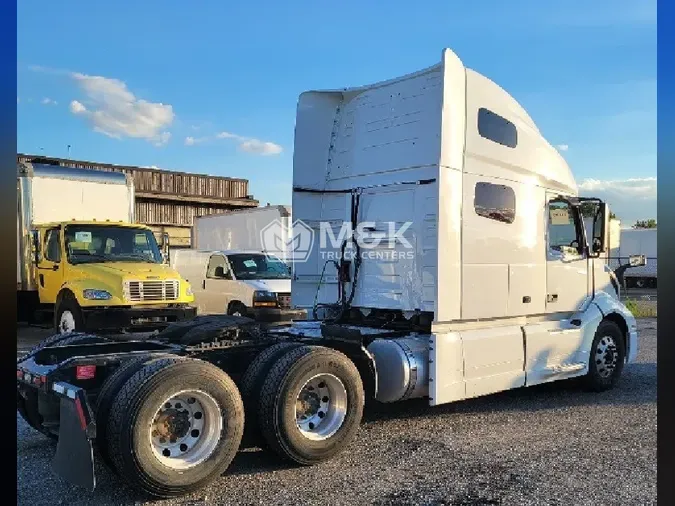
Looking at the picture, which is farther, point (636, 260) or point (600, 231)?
point (636, 260)

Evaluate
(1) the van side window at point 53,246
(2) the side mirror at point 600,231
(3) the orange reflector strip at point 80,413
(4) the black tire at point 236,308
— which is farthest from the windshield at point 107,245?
(2) the side mirror at point 600,231

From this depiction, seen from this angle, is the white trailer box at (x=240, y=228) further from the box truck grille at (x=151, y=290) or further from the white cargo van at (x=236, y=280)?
the box truck grille at (x=151, y=290)

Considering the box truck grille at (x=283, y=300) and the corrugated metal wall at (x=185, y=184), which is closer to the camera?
the box truck grille at (x=283, y=300)

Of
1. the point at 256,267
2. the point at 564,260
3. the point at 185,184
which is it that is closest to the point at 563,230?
the point at 564,260

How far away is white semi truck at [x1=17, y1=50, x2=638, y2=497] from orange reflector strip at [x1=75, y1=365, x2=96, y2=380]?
1 cm

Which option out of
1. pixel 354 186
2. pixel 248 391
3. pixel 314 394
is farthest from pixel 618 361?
pixel 248 391

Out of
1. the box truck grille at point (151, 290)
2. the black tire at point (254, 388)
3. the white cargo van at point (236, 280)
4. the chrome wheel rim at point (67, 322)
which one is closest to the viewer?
the black tire at point (254, 388)

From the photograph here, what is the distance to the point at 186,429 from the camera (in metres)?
4.83

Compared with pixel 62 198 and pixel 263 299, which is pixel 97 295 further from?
pixel 62 198

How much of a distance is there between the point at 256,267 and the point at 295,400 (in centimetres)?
893

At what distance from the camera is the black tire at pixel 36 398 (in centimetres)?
536

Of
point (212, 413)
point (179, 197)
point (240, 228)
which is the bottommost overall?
point (212, 413)

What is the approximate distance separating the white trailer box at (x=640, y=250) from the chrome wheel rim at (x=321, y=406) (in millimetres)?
31146

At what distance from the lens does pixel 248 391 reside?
5.34m
